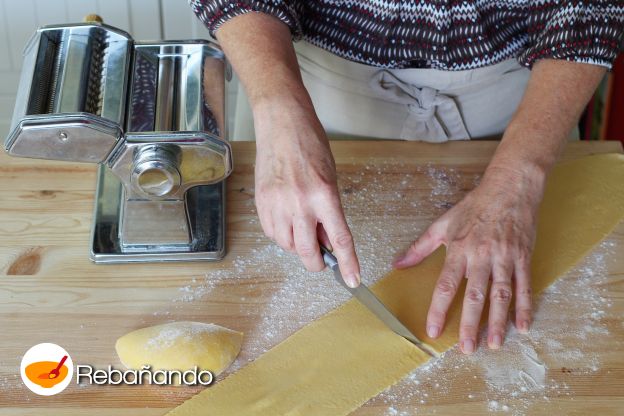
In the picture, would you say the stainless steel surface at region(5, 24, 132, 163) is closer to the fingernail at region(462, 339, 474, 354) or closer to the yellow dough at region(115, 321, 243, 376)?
the yellow dough at region(115, 321, 243, 376)

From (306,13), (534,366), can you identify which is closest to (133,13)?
(306,13)

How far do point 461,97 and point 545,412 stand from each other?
1.92ft

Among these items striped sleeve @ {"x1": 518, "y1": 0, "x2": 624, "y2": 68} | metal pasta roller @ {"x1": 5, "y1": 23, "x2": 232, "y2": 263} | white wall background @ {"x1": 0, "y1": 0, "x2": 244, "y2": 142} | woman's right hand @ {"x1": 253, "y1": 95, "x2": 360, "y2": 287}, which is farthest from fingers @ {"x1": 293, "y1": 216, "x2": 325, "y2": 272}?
white wall background @ {"x1": 0, "y1": 0, "x2": 244, "y2": 142}

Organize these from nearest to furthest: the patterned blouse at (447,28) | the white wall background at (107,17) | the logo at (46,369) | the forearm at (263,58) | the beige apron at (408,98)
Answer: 1. the logo at (46,369)
2. the forearm at (263,58)
3. the patterned blouse at (447,28)
4. the beige apron at (408,98)
5. the white wall background at (107,17)

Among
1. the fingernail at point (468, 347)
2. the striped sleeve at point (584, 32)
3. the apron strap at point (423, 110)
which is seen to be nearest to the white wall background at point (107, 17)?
the apron strap at point (423, 110)

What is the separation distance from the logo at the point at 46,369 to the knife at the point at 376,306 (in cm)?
32

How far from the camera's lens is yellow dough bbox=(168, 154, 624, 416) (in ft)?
2.79

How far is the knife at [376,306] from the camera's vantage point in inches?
35.6

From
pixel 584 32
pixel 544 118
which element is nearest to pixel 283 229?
pixel 544 118

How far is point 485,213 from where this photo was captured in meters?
1.00

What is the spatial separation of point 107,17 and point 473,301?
4.44ft

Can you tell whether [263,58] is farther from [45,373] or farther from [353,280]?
[45,373]

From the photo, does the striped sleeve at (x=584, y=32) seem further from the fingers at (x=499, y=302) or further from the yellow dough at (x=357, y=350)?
the fingers at (x=499, y=302)

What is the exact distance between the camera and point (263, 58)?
39.8 inches
